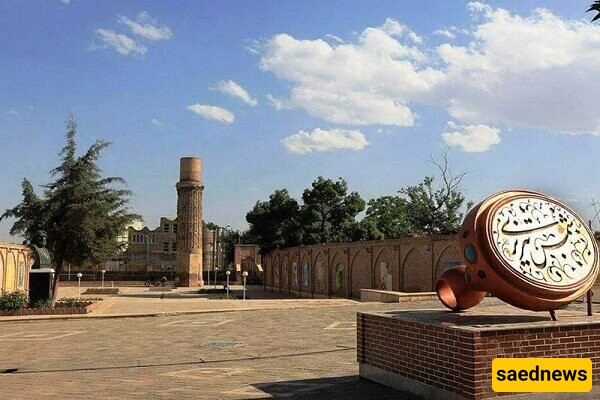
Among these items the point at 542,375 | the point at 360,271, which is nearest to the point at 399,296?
the point at 360,271

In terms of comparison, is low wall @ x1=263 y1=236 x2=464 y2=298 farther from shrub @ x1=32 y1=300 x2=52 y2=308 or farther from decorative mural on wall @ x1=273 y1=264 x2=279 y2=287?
shrub @ x1=32 y1=300 x2=52 y2=308

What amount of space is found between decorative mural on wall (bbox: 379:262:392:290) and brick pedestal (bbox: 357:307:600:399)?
2413 cm

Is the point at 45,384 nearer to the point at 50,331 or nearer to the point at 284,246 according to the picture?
the point at 50,331

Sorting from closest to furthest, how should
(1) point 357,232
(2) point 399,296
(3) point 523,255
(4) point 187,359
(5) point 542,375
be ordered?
1. (5) point 542,375
2. (3) point 523,255
3. (4) point 187,359
4. (2) point 399,296
5. (1) point 357,232

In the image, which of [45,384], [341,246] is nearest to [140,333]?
[45,384]

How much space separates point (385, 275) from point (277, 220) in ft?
76.8

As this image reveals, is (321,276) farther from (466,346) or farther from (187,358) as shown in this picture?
(466,346)

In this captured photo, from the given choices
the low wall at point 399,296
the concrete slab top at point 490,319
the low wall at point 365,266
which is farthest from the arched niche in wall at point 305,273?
the concrete slab top at point 490,319

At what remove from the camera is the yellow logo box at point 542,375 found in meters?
6.55

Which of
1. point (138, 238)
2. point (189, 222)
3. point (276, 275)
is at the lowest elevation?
point (276, 275)

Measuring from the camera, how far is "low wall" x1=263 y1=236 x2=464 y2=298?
2845 cm

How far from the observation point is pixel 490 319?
7.49m

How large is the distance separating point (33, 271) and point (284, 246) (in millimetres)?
29340

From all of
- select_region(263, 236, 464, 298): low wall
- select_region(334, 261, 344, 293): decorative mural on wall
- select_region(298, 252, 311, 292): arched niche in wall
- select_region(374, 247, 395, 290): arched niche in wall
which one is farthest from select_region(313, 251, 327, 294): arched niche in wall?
select_region(374, 247, 395, 290): arched niche in wall
